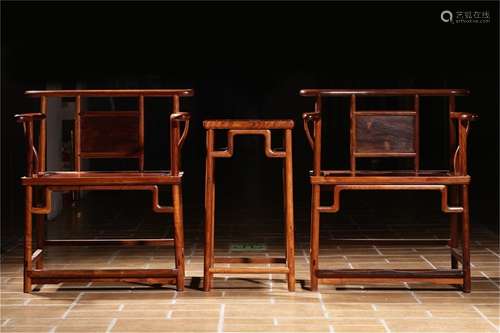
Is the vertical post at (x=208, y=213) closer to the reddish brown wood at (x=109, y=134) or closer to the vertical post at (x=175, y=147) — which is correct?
the vertical post at (x=175, y=147)

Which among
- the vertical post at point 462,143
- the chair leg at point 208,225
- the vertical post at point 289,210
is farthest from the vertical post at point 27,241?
the vertical post at point 462,143

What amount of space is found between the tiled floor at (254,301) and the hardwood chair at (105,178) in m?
0.10

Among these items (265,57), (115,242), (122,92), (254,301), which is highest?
(265,57)

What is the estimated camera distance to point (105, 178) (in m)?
4.01

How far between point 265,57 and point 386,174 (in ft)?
29.1

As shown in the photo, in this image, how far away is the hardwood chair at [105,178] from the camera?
402cm

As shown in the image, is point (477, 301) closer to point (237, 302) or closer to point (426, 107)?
point (237, 302)

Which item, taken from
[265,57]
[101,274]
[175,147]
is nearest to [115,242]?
[101,274]

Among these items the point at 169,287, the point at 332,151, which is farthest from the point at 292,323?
the point at 332,151

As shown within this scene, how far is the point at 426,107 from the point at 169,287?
29.5ft

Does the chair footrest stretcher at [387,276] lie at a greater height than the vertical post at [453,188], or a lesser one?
lesser

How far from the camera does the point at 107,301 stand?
13.0ft

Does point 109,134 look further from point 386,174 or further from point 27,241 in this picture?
point 386,174

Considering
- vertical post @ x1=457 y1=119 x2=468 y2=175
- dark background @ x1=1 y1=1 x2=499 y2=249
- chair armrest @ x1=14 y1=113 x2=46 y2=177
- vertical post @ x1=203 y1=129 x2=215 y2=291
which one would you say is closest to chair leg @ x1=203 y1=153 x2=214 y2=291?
vertical post @ x1=203 y1=129 x2=215 y2=291
